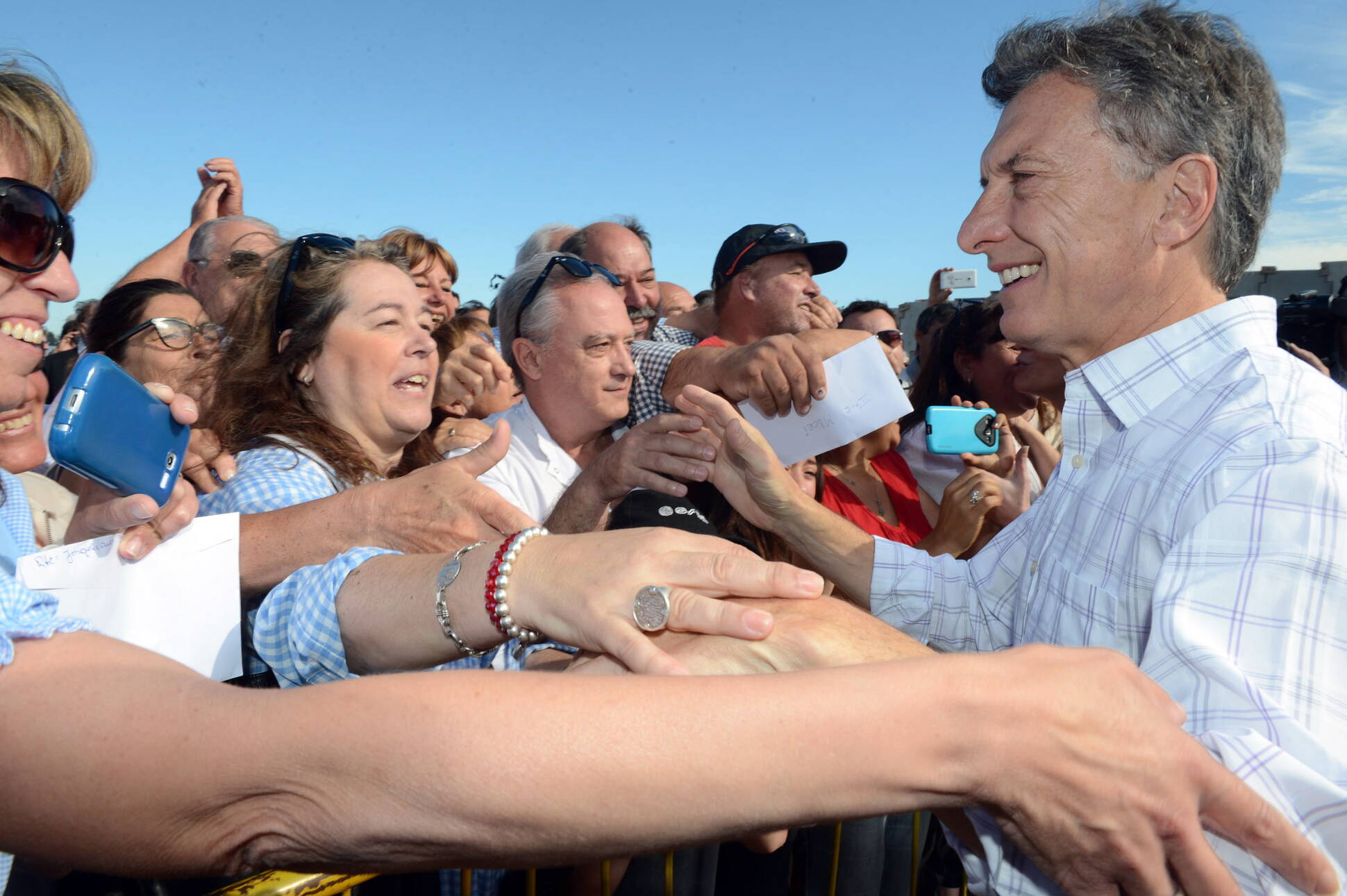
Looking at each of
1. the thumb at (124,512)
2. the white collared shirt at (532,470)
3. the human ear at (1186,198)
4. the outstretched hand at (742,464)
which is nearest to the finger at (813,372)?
the outstretched hand at (742,464)

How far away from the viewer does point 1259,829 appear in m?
1.11

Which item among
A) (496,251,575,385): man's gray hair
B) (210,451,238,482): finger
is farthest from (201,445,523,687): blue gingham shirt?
(496,251,575,385): man's gray hair

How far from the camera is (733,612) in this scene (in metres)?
1.17

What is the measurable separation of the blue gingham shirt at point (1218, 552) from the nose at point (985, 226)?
47cm

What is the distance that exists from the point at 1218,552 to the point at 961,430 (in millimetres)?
2555

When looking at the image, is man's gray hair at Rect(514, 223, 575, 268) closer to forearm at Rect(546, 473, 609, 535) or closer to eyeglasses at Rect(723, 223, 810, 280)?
eyeglasses at Rect(723, 223, 810, 280)

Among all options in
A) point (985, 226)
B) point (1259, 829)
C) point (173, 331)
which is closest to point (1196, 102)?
point (985, 226)

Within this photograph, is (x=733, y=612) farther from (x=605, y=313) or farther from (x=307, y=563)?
(x=605, y=313)

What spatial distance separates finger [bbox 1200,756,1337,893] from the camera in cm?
108

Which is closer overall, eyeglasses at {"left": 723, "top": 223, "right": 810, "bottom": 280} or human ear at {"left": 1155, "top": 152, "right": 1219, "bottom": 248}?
human ear at {"left": 1155, "top": 152, "right": 1219, "bottom": 248}

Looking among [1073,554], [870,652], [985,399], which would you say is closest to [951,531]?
[985,399]

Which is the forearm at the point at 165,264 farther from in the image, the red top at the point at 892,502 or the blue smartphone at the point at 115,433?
the red top at the point at 892,502

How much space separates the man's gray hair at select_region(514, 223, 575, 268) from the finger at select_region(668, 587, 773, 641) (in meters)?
4.55

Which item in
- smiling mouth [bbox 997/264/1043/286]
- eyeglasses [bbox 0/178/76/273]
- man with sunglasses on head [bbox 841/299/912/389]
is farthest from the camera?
man with sunglasses on head [bbox 841/299/912/389]
